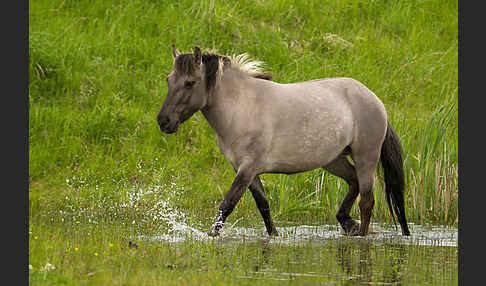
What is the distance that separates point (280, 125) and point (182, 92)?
1.13m

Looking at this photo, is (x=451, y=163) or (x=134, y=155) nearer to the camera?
(x=451, y=163)

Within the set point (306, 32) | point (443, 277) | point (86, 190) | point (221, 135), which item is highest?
point (306, 32)

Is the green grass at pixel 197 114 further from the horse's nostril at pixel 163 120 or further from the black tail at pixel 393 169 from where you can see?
the horse's nostril at pixel 163 120

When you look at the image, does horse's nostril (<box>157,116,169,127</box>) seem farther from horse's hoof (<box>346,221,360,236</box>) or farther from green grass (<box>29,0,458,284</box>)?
horse's hoof (<box>346,221,360,236</box>)

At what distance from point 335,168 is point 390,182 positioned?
27.1 inches

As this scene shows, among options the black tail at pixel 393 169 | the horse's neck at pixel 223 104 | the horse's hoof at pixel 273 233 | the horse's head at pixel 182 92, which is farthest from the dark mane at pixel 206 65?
the black tail at pixel 393 169

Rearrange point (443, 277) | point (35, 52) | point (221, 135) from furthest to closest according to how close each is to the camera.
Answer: point (35, 52) → point (221, 135) → point (443, 277)

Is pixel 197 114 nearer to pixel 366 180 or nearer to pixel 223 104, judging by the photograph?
pixel 366 180

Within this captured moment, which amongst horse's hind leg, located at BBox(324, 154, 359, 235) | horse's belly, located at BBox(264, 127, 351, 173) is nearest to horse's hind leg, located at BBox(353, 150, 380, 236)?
horse's hind leg, located at BBox(324, 154, 359, 235)

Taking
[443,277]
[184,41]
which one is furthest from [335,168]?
[184,41]

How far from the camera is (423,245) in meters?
7.45

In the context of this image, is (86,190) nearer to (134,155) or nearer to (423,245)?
(134,155)

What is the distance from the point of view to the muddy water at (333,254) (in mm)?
5539

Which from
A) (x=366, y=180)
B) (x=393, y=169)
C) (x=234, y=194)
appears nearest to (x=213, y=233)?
(x=234, y=194)
